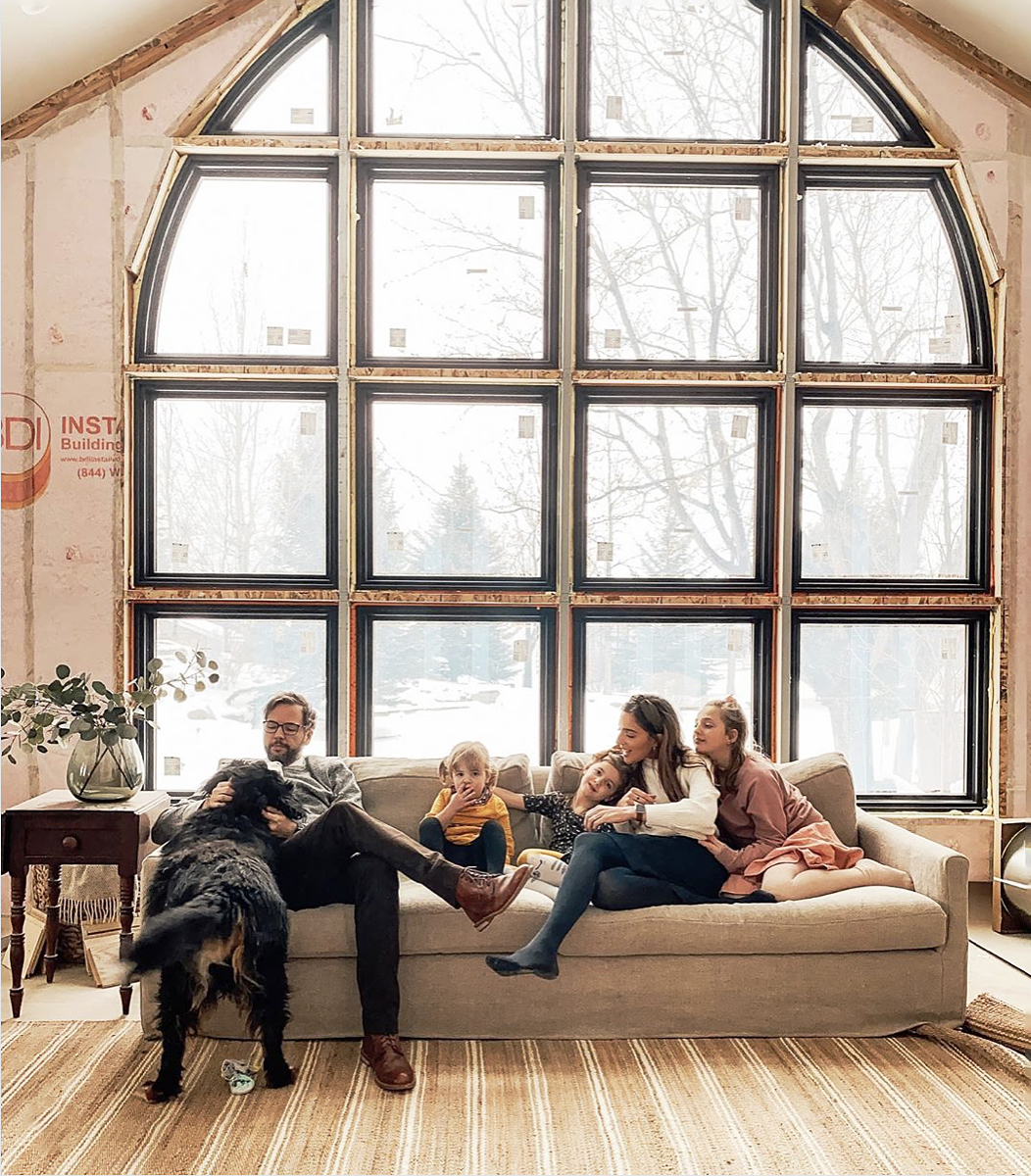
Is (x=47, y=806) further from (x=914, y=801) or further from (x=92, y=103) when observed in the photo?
(x=914, y=801)

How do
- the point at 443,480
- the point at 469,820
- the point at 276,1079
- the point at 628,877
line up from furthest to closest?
1. the point at 443,480
2. the point at 469,820
3. the point at 628,877
4. the point at 276,1079

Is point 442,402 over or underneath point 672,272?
underneath

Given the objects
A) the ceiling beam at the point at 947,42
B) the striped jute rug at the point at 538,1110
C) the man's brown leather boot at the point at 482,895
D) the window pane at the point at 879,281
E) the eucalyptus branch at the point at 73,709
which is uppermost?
the ceiling beam at the point at 947,42

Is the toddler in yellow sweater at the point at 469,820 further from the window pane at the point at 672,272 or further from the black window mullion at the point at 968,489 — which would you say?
the window pane at the point at 672,272

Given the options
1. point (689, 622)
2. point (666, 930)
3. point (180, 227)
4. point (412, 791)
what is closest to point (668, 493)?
point (689, 622)

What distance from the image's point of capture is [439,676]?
447 cm

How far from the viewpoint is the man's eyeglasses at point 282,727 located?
360 cm

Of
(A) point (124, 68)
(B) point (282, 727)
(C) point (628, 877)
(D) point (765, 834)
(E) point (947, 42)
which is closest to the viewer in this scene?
(C) point (628, 877)

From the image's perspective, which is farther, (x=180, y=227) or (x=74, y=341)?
(x=180, y=227)

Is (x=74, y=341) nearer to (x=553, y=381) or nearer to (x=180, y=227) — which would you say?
(x=180, y=227)

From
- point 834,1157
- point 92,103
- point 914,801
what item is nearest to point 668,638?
point 914,801

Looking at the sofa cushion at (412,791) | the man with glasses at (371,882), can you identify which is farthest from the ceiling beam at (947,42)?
the man with glasses at (371,882)

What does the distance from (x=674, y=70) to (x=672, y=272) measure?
778 millimetres

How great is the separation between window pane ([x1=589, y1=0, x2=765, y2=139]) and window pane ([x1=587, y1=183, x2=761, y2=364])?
0.24 metres
